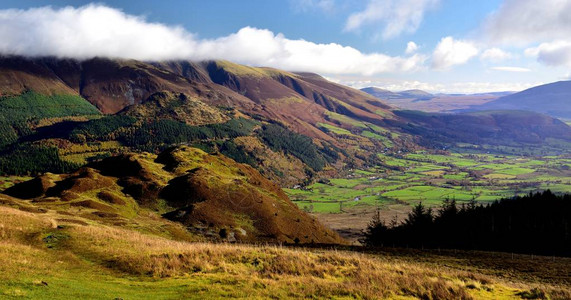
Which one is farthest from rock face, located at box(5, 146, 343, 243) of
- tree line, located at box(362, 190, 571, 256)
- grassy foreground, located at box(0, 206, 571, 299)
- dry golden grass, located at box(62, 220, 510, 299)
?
dry golden grass, located at box(62, 220, 510, 299)

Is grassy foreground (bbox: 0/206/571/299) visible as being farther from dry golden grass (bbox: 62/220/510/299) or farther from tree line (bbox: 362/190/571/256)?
tree line (bbox: 362/190/571/256)

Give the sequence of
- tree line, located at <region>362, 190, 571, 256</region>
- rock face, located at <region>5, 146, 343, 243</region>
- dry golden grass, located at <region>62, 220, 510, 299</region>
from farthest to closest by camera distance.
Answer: rock face, located at <region>5, 146, 343, 243</region>
tree line, located at <region>362, 190, 571, 256</region>
dry golden grass, located at <region>62, 220, 510, 299</region>

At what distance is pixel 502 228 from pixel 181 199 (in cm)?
9974

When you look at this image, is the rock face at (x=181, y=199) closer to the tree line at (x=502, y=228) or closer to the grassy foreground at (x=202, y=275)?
the tree line at (x=502, y=228)

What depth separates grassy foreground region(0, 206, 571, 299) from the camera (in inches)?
985

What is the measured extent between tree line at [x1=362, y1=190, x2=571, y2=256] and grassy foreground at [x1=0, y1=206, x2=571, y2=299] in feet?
182

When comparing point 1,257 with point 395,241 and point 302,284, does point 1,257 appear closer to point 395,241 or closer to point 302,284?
point 302,284

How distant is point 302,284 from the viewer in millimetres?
27656

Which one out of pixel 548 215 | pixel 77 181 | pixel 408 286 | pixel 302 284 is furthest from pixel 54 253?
pixel 548 215

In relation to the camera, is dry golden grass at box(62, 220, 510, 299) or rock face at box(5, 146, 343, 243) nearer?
dry golden grass at box(62, 220, 510, 299)

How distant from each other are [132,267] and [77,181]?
99245 mm

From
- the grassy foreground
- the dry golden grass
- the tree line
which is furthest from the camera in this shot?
the tree line

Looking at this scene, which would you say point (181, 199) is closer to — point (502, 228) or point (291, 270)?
point (291, 270)

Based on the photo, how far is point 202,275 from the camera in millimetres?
29891
